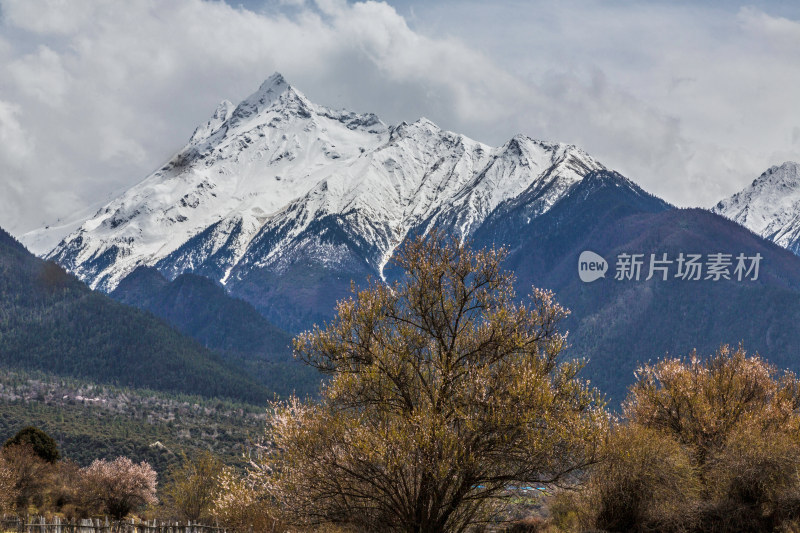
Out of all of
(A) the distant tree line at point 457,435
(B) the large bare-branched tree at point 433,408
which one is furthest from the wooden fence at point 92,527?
(B) the large bare-branched tree at point 433,408

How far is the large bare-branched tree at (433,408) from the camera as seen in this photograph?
26.7 m

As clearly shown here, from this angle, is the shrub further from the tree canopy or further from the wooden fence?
the wooden fence

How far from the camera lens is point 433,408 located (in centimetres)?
2780

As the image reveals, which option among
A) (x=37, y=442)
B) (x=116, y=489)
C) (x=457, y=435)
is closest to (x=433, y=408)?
(x=457, y=435)

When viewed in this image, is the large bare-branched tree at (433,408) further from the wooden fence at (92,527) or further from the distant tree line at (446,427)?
the wooden fence at (92,527)

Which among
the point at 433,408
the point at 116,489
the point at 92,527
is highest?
the point at 433,408

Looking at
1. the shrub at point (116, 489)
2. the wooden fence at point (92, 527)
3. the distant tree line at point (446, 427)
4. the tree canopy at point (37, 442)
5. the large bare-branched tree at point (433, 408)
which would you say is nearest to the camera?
the large bare-branched tree at point (433, 408)

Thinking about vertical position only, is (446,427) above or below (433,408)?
below

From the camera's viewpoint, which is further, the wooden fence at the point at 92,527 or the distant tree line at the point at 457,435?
the wooden fence at the point at 92,527

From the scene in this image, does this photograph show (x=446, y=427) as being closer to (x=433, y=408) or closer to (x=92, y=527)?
(x=433, y=408)

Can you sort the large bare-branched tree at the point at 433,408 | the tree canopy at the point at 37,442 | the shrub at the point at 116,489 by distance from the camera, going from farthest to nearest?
the tree canopy at the point at 37,442 < the shrub at the point at 116,489 < the large bare-branched tree at the point at 433,408

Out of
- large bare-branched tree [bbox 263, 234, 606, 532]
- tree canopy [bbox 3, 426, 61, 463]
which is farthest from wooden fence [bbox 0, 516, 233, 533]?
tree canopy [bbox 3, 426, 61, 463]

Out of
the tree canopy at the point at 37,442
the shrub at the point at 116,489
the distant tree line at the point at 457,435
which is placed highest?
the distant tree line at the point at 457,435

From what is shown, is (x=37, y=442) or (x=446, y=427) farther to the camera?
(x=37, y=442)
